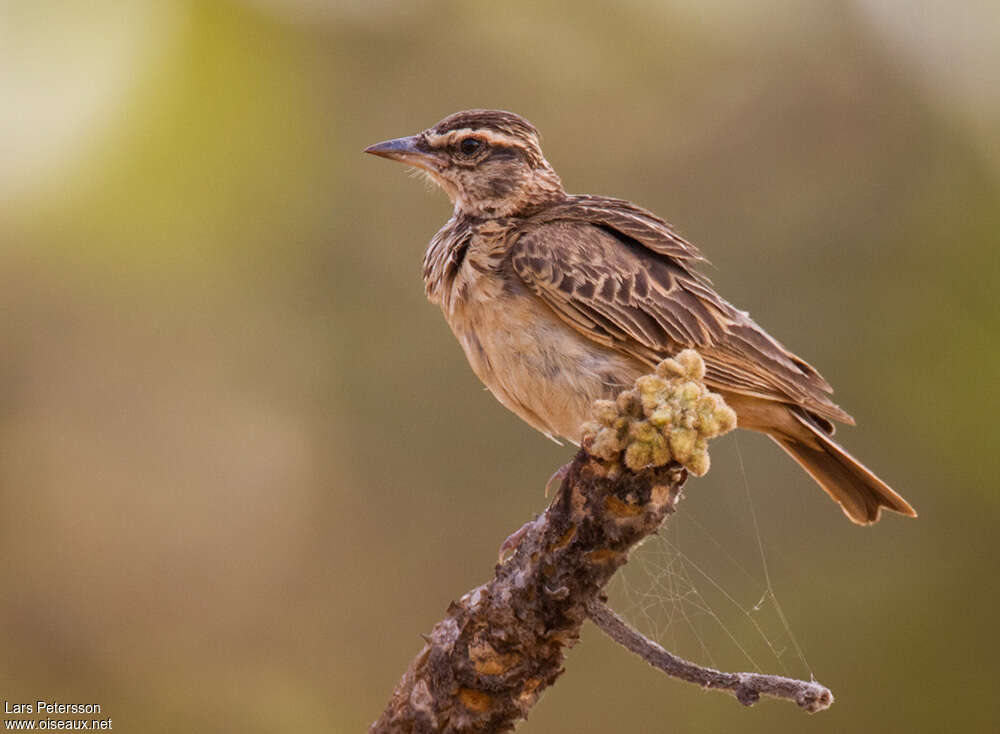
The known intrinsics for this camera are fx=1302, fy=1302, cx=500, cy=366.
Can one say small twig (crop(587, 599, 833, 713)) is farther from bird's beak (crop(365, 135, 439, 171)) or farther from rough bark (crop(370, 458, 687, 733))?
bird's beak (crop(365, 135, 439, 171))

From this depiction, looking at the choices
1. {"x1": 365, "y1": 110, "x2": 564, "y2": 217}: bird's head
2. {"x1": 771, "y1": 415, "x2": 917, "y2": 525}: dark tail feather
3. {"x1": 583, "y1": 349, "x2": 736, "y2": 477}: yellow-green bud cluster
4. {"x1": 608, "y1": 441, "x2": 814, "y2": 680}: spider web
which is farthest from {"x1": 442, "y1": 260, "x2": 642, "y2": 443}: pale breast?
{"x1": 608, "y1": 441, "x2": 814, "y2": 680}: spider web

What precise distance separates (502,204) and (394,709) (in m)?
2.83

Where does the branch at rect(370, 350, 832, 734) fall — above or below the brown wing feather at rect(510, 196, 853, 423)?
below

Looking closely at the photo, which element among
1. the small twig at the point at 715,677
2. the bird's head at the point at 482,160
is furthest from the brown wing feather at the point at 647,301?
the small twig at the point at 715,677

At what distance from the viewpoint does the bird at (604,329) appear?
5.14m

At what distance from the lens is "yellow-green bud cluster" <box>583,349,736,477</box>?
10.8ft

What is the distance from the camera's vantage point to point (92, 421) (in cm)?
884

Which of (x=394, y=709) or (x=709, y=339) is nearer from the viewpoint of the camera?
(x=394, y=709)

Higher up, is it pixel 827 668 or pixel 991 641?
pixel 991 641

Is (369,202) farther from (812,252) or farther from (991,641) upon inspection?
(991,641)

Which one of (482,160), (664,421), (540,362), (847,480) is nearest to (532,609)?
(664,421)

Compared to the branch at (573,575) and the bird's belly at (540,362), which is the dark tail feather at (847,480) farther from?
the branch at (573,575)

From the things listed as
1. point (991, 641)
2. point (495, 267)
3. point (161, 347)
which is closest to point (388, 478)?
point (161, 347)

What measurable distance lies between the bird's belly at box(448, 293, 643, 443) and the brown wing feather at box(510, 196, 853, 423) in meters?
0.06
